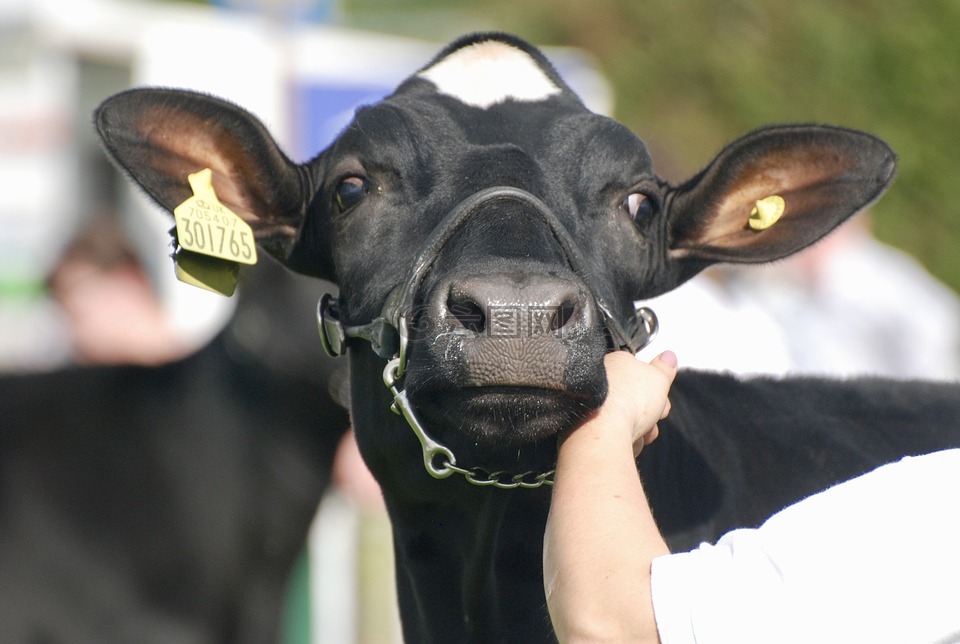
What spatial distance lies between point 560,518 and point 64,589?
4247 millimetres

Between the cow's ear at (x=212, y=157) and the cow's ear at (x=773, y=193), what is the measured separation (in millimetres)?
874

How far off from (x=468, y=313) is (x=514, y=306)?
94 millimetres

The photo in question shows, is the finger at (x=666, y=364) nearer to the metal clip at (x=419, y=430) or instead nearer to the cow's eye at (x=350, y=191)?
the metal clip at (x=419, y=430)

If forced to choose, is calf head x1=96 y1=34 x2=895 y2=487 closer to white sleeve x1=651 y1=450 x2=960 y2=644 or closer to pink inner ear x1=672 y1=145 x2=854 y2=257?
pink inner ear x1=672 y1=145 x2=854 y2=257

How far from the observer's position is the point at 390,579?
7762mm

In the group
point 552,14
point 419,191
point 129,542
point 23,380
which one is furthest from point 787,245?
point 552,14

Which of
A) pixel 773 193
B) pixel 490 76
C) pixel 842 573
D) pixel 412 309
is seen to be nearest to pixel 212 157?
pixel 490 76

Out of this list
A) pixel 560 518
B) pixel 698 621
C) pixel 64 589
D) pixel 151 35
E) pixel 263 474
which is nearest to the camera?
pixel 698 621

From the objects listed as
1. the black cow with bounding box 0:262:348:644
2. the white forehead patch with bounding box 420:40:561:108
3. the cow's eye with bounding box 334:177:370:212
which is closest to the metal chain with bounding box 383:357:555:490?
the cow's eye with bounding box 334:177:370:212

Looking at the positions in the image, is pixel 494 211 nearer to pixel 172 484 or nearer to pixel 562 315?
pixel 562 315

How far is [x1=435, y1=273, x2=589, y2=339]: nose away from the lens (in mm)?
2242

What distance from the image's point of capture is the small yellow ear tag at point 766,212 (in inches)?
126

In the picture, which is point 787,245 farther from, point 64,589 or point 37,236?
point 37,236

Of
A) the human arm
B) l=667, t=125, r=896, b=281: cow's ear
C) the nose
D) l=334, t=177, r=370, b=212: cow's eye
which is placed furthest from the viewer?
l=667, t=125, r=896, b=281: cow's ear
